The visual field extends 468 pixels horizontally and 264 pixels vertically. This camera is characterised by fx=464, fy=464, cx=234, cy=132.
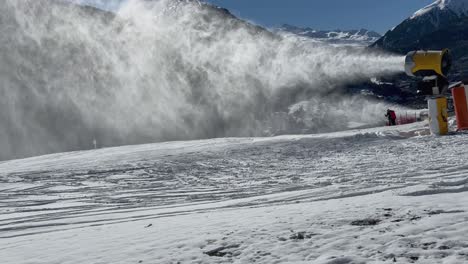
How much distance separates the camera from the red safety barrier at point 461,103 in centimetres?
1380

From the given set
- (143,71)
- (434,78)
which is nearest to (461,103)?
(434,78)

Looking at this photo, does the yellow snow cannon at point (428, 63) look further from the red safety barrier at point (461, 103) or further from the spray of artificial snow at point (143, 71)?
the spray of artificial snow at point (143, 71)

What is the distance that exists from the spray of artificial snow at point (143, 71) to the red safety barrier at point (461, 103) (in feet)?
12.9

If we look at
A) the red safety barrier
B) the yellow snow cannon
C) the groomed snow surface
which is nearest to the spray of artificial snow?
the yellow snow cannon

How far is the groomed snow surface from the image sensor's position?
4648 mm

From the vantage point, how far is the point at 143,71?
66375 millimetres

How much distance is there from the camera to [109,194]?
9.21m

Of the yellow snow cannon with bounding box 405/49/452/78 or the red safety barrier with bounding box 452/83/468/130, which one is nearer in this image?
the red safety barrier with bounding box 452/83/468/130

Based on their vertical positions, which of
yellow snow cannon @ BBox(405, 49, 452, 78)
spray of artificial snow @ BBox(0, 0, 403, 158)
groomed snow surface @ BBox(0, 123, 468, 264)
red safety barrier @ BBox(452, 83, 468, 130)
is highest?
spray of artificial snow @ BBox(0, 0, 403, 158)

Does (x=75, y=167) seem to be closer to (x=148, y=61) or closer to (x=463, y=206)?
(x=463, y=206)

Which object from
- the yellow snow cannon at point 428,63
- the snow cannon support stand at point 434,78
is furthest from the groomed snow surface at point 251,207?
the yellow snow cannon at point 428,63

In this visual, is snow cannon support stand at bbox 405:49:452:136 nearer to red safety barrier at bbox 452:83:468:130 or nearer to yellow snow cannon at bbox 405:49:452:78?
yellow snow cannon at bbox 405:49:452:78

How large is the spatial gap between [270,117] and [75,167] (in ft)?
309

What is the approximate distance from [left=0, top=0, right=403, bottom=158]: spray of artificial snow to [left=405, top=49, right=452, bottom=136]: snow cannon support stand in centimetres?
280
